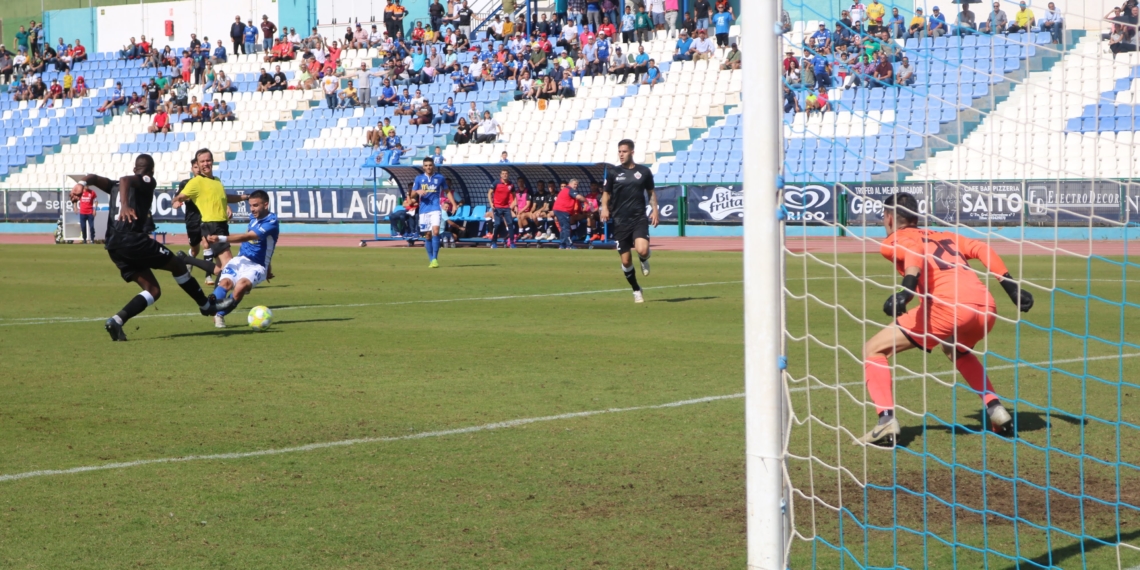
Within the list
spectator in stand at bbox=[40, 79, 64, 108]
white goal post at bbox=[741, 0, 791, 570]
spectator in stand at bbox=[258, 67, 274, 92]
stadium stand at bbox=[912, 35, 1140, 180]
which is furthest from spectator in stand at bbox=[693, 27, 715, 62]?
white goal post at bbox=[741, 0, 791, 570]

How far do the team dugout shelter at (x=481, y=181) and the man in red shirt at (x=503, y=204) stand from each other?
0.94ft

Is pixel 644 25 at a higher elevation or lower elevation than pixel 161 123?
higher

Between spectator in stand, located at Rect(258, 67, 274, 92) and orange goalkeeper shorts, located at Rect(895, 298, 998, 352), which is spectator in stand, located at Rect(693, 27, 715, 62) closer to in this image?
spectator in stand, located at Rect(258, 67, 274, 92)

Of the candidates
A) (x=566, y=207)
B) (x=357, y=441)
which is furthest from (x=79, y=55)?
(x=357, y=441)

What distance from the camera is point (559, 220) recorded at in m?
28.8

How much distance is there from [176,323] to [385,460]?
25.6 feet

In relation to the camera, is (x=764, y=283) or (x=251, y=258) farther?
(x=251, y=258)

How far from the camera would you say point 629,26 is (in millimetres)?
39531

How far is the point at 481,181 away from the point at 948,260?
976 inches

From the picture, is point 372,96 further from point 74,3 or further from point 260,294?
point 260,294

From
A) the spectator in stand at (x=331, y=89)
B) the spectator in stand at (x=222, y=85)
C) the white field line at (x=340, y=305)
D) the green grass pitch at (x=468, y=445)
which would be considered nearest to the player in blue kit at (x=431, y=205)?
the white field line at (x=340, y=305)

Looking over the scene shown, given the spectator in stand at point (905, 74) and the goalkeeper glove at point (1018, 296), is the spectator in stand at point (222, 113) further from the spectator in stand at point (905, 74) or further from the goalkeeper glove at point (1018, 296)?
the goalkeeper glove at point (1018, 296)

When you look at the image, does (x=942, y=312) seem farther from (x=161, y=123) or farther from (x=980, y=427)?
(x=161, y=123)

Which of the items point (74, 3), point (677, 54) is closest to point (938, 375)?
point (677, 54)
